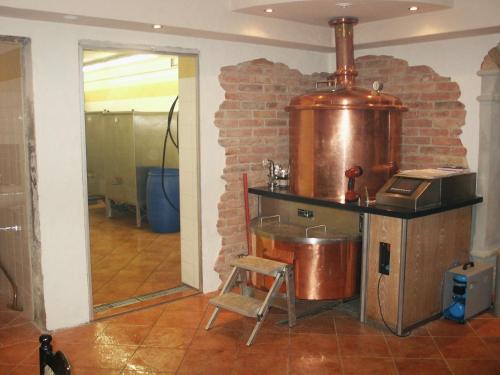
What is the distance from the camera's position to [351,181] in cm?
442

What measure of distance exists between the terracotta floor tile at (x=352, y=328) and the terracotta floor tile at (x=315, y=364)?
45 centimetres

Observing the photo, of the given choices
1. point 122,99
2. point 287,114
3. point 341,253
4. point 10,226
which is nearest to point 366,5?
point 287,114

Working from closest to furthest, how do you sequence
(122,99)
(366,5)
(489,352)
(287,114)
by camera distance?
(489,352) < (366,5) < (287,114) < (122,99)

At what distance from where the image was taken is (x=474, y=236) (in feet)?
15.7

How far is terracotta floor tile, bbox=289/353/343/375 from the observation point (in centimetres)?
356

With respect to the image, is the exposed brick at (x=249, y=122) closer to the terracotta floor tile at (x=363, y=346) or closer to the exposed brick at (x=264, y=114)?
the exposed brick at (x=264, y=114)

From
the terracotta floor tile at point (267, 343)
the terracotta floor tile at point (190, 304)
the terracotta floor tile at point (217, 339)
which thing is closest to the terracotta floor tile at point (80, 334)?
the terracotta floor tile at point (190, 304)

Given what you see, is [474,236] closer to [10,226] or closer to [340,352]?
[340,352]

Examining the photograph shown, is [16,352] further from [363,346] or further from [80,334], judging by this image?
[363,346]

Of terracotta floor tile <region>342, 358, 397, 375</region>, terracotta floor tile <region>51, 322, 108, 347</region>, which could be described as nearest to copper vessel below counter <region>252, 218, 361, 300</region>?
terracotta floor tile <region>342, 358, 397, 375</region>

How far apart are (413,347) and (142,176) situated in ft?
17.1

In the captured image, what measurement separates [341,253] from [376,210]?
0.49 meters

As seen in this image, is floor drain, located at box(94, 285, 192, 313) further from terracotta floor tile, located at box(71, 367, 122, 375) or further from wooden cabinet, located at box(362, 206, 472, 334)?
wooden cabinet, located at box(362, 206, 472, 334)

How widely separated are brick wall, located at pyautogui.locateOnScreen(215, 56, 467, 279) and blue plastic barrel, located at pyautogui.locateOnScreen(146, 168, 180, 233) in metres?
2.41
